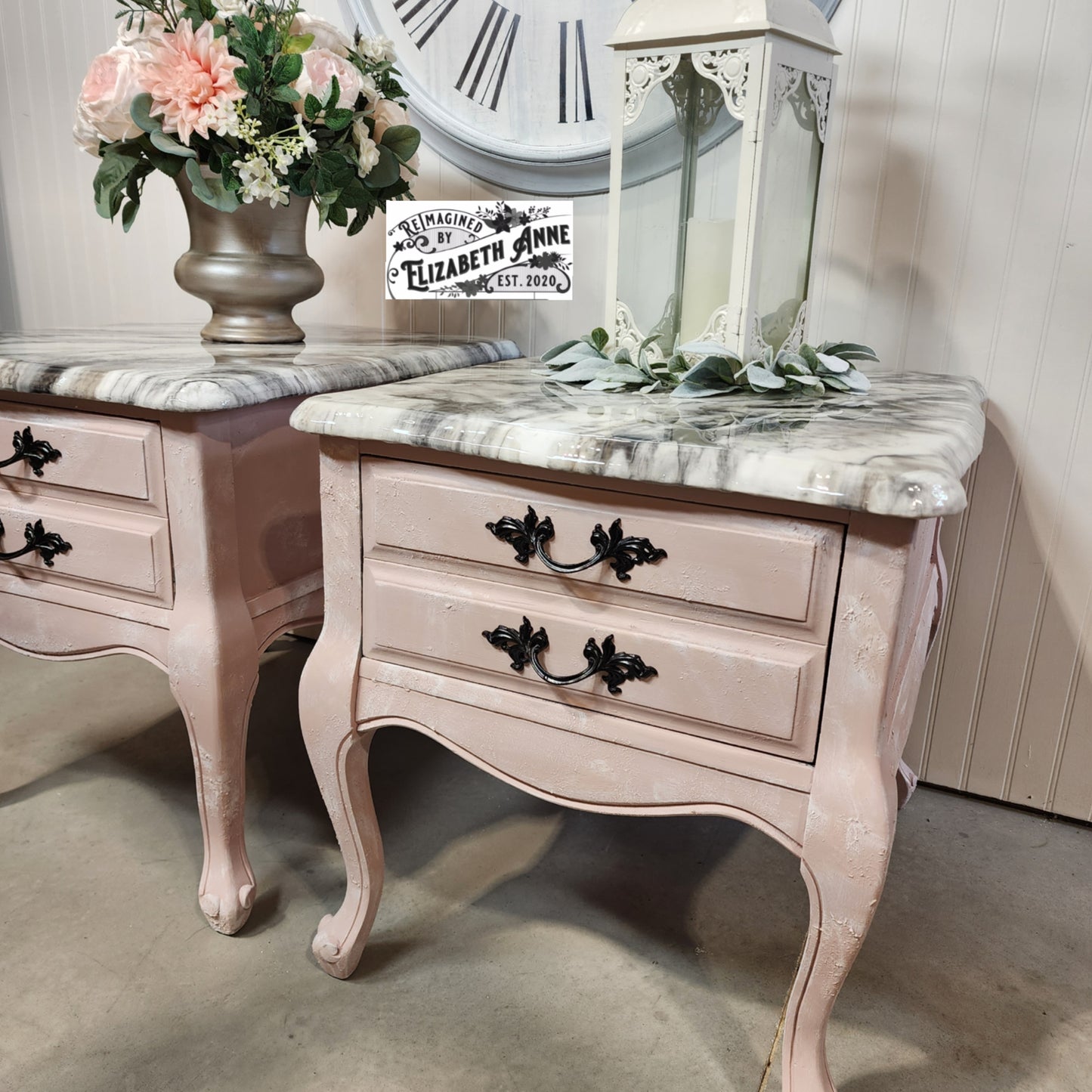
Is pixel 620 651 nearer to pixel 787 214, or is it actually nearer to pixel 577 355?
pixel 577 355

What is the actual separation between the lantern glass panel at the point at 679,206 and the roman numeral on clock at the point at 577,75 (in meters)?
0.40

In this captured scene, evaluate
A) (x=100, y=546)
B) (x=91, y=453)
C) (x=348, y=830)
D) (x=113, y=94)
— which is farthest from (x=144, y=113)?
(x=348, y=830)

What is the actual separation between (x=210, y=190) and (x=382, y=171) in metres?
0.22

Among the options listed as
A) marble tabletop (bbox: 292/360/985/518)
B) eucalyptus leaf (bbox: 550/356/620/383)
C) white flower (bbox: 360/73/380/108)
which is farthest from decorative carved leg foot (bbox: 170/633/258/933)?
white flower (bbox: 360/73/380/108)

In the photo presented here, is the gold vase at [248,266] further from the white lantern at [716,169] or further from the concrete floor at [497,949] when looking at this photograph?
the concrete floor at [497,949]

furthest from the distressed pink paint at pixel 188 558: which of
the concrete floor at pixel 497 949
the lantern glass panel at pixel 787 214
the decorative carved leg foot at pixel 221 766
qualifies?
the lantern glass panel at pixel 787 214

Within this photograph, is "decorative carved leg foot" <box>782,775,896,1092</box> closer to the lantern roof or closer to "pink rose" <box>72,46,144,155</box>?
the lantern roof

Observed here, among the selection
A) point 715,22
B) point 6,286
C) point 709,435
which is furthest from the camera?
point 6,286

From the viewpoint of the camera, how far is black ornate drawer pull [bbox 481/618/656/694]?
31.3 inches

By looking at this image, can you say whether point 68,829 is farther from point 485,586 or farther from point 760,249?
point 760,249

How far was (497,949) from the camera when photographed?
43.5 inches

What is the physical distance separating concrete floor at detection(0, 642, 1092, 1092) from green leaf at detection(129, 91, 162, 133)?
A: 916 mm

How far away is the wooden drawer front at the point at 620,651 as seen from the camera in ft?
→ 2.45

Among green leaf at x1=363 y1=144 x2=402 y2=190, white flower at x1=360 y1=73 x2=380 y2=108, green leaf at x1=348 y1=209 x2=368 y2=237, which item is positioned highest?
white flower at x1=360 y1=73 x2=380 y2=108
